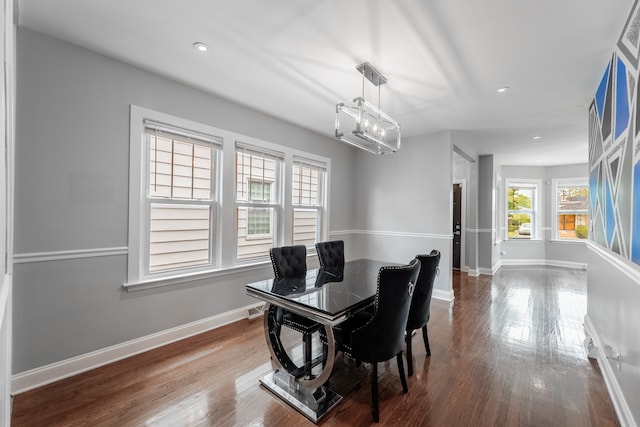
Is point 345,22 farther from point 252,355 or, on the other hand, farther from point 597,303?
point 597,303

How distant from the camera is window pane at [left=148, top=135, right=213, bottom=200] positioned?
276 centimetres

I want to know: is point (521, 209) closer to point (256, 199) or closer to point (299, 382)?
point (256, 199)

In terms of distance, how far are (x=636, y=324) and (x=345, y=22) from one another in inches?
99.1

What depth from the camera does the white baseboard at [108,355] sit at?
2.04 m

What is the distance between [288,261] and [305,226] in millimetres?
1589

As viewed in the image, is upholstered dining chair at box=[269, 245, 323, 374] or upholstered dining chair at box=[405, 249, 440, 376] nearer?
upholstered dining chair at box=[269, 245, 323, 374]

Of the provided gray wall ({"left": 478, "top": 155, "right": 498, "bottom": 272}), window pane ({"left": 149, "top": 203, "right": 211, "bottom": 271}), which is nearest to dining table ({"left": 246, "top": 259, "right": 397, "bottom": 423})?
window pane ({"left": 149, "top": 203, "right": 211, "bottom": 271})

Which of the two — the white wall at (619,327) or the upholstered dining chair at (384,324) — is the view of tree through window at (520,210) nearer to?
the white wall at (619,327)

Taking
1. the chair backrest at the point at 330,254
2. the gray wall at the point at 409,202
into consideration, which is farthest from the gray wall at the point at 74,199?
the gray wall at the point at 409,202

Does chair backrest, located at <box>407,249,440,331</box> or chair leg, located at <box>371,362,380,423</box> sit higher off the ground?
chair backrest, located at <box>407,249,440,331</box>

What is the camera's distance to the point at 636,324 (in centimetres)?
153

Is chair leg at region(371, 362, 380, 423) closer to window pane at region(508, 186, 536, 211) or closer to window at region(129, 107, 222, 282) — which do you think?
window at region(129, 107, 222, 282)

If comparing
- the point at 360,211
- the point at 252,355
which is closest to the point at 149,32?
the point at 252,355

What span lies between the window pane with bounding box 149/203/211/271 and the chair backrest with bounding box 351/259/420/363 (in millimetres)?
2050
